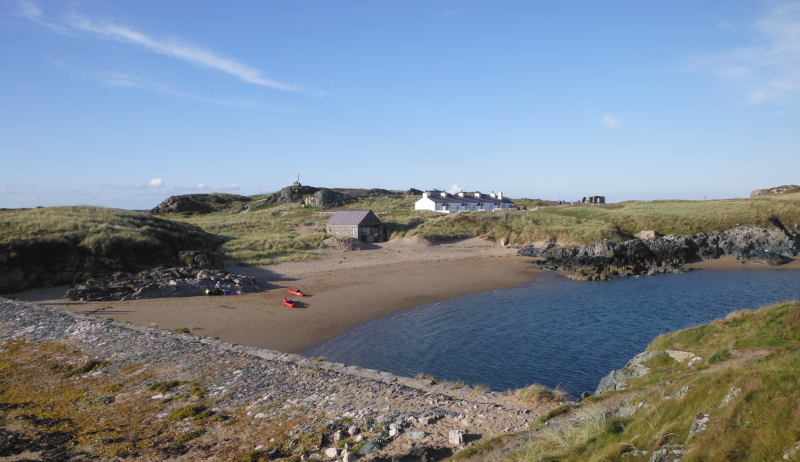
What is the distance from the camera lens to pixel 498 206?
79.6 m

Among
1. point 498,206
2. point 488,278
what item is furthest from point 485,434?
point 498,206

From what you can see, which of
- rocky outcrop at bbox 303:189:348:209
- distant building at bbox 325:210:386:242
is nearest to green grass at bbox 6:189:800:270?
distant building at bbox 325:210:386:242

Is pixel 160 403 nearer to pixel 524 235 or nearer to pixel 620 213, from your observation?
pixel 524 235

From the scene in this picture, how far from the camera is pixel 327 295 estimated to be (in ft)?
95.1

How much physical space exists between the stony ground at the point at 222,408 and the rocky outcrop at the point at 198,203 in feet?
230

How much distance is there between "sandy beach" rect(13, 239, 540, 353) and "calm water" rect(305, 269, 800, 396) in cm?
186

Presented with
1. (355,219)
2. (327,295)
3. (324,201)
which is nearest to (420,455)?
(327,295)

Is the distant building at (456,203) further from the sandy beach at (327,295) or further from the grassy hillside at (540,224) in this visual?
the sandy beach at (327,295)

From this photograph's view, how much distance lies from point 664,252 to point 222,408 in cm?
4489

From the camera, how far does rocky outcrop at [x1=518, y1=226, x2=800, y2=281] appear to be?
40.4 m

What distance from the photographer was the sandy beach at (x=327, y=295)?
21.7m

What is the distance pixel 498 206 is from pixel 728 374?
7391 centimetres

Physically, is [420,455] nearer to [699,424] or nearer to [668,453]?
[668,453]

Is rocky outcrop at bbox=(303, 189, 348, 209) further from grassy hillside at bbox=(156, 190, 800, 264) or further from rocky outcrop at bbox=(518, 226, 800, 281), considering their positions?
rocky outcrop at bbox=(518, 226, 800, 281)
